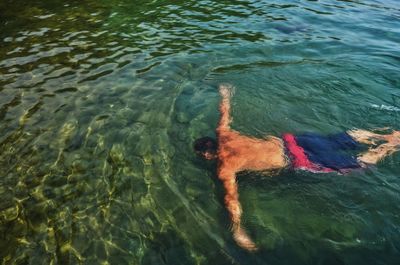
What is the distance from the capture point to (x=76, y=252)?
4.96 m

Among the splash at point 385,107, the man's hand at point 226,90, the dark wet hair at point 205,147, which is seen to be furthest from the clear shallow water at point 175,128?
the dark wet hair at point 205,147

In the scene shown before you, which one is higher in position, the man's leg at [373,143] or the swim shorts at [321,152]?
the swim shorts at [321,152]

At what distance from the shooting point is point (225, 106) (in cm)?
746

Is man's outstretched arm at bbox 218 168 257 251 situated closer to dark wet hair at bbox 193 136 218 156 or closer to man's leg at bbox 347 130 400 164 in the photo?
dark wet hair at bbox 193 136 218 156

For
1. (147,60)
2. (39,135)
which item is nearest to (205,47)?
(147,60)

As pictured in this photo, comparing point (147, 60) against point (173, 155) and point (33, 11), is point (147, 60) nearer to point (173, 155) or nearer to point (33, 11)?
point (173, 155)

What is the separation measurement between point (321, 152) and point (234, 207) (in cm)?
171

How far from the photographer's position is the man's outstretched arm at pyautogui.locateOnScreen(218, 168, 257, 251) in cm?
501

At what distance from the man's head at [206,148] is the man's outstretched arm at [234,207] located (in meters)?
0.35

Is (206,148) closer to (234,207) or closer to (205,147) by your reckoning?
(205,147)

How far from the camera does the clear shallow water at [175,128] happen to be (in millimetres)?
5121

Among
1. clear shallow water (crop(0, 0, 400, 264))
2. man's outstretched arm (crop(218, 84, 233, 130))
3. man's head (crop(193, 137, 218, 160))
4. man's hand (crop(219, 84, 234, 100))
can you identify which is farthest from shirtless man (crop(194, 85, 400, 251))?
man's hand (crop(219, 84, 234, 100))

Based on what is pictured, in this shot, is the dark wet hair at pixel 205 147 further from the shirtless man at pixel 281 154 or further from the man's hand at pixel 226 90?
the man's hand at pixel 226 90

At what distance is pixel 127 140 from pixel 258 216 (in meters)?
2.97
